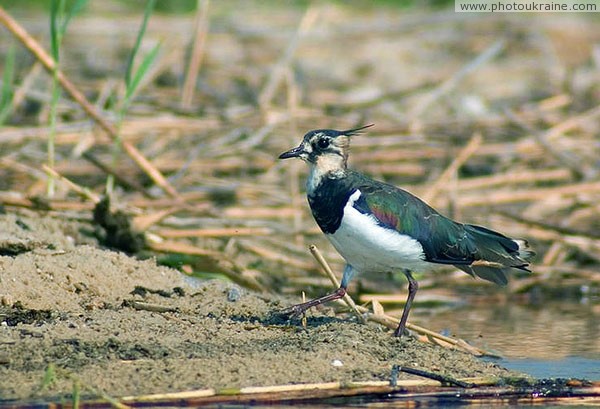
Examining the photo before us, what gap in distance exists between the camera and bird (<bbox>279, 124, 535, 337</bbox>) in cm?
505

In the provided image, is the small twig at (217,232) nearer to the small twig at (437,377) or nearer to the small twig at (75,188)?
the small twig at (75,188)

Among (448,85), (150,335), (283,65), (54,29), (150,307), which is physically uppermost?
(448,85)

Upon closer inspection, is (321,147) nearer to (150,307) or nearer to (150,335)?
(150,307)

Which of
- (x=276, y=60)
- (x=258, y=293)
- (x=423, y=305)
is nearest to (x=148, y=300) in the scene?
(x=258, y=293)

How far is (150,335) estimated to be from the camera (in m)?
4.68

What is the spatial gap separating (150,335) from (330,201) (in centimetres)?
109

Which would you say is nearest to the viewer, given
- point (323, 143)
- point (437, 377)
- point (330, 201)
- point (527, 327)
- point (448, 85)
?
point (437, 377)

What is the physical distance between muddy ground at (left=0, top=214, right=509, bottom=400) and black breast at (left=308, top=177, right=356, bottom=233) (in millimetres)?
466

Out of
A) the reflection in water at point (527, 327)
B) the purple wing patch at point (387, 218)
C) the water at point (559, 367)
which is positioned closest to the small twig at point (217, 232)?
the reflection in water at point (527, 327)

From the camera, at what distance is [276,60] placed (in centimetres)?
1157

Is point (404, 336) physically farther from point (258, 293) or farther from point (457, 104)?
point (457, 104)

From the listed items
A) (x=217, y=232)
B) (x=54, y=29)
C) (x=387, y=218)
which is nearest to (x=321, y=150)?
(x=387, y=218)

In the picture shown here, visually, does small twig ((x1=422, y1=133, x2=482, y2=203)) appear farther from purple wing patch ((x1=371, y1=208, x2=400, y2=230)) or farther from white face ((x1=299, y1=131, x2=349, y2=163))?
purple wing patch ((x1=371, y1=208, x2=400, y2=230))

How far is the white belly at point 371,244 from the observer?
5.02 m
